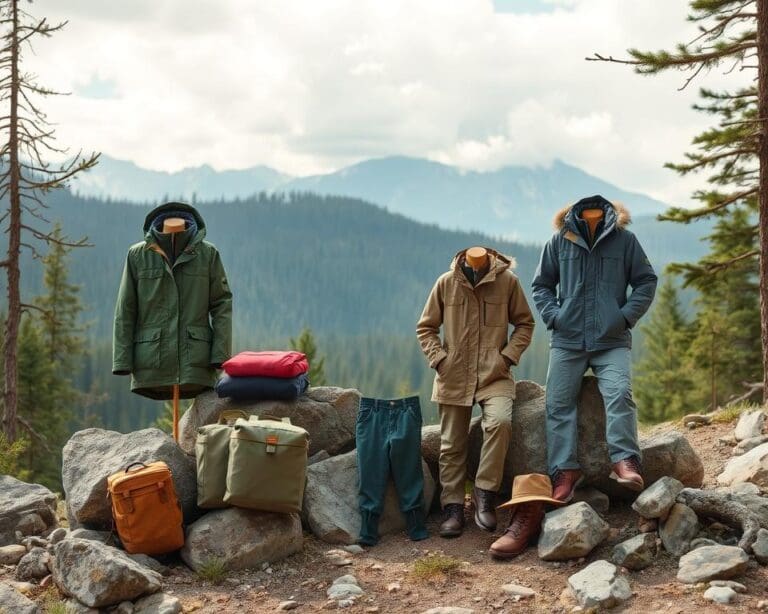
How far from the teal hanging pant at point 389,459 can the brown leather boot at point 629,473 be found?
183 centimetres

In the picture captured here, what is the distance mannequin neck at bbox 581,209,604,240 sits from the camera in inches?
284

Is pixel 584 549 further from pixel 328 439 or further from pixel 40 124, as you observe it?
pixel 40 124

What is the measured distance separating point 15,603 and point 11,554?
116 centimetres

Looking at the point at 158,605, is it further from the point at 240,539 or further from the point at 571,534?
the point at 571,534

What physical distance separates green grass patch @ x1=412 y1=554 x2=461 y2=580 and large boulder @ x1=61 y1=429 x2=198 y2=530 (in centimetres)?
222

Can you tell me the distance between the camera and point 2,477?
7898mm

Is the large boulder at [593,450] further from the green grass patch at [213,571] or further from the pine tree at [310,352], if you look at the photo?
the pine tree at [310,352]

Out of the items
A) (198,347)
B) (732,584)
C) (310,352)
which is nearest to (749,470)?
(732,584)

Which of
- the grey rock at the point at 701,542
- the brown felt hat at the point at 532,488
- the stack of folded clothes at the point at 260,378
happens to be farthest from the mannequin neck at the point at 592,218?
the stack of folded clothes at the point at 260,378

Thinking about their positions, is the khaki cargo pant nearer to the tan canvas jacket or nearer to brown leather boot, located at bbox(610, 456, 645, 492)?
the tan canvas jacket

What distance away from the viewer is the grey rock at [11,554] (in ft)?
22.0

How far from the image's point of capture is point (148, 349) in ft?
25.0

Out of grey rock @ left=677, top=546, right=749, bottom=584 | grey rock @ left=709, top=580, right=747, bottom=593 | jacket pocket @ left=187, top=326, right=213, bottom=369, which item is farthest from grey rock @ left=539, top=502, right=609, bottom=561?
jacket pocket @ left=187, top=326, right=213, bottom=369

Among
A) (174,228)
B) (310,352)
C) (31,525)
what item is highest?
(174,228)
